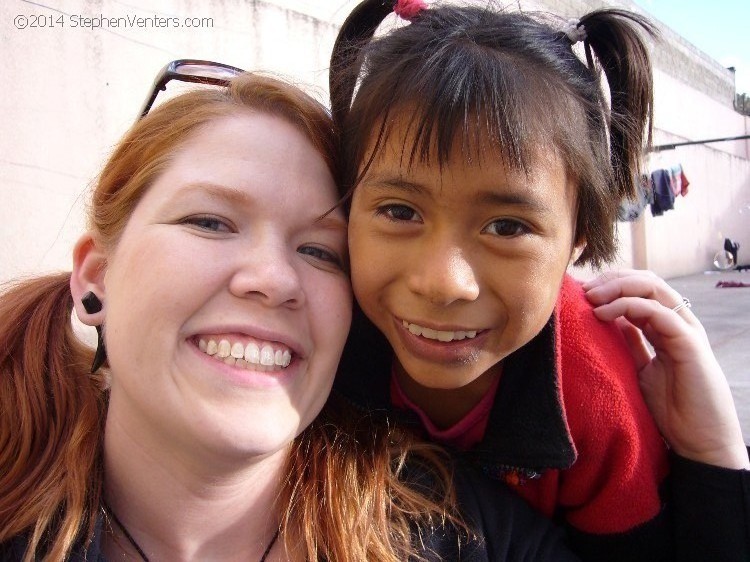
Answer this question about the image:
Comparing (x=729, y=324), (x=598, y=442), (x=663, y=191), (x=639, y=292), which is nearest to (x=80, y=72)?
(x=639, y=292)

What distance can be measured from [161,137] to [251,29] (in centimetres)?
349

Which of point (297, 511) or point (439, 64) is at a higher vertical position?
point (439, 64)

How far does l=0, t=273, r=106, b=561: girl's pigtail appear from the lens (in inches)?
48.5

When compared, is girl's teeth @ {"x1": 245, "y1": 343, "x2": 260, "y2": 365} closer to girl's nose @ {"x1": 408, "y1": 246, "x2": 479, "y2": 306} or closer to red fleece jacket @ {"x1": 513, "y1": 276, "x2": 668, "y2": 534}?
girl's nose @ {"x1": 408, "y1": 246, "x2": 479, "y2": 306}

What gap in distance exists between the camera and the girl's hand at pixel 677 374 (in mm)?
1599

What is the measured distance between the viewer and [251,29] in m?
4.55

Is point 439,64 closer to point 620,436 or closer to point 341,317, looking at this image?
point 341,317

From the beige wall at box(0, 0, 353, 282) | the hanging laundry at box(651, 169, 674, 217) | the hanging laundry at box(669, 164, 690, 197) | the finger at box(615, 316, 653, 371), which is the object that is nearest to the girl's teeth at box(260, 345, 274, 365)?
the finger at box(615, 316, 653, 371)

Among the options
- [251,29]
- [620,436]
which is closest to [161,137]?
[620,436]

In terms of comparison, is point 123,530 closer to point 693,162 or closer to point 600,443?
point 600,443

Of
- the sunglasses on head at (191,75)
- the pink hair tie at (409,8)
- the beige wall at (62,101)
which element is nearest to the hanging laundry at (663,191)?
the beige wall at (62,101)

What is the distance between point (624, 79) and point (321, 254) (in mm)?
885

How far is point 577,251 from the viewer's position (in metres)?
1.64

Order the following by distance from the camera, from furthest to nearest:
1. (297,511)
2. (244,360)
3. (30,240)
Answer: (30,240), (297,511), (244,360)
